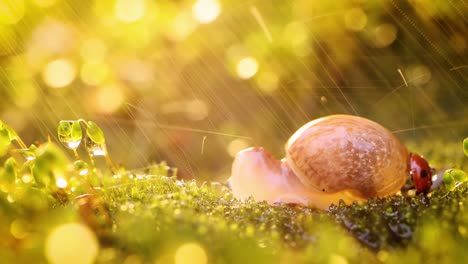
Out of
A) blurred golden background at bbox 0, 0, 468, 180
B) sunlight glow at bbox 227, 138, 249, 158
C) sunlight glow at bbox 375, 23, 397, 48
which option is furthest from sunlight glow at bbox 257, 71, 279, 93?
sunlight glow at bbox 375, 23, 397, 48

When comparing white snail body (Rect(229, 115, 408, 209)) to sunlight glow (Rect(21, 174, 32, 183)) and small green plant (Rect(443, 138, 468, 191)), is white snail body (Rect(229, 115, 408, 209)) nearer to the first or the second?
small green plant (Rect(443, 138, 468, 191))

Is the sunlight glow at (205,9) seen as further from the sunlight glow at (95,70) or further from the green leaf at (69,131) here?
the green leaf at (69,131)

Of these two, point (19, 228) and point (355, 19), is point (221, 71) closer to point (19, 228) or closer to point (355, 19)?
point (355, 19)

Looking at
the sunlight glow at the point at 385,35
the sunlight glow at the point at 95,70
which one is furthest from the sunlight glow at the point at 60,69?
the sunlight glow at the point at 385,35

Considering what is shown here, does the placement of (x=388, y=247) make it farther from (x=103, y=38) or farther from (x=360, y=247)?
(x=103, y=38)

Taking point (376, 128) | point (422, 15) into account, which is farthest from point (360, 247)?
point (422, 15)

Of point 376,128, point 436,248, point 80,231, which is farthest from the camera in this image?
point 376,128
